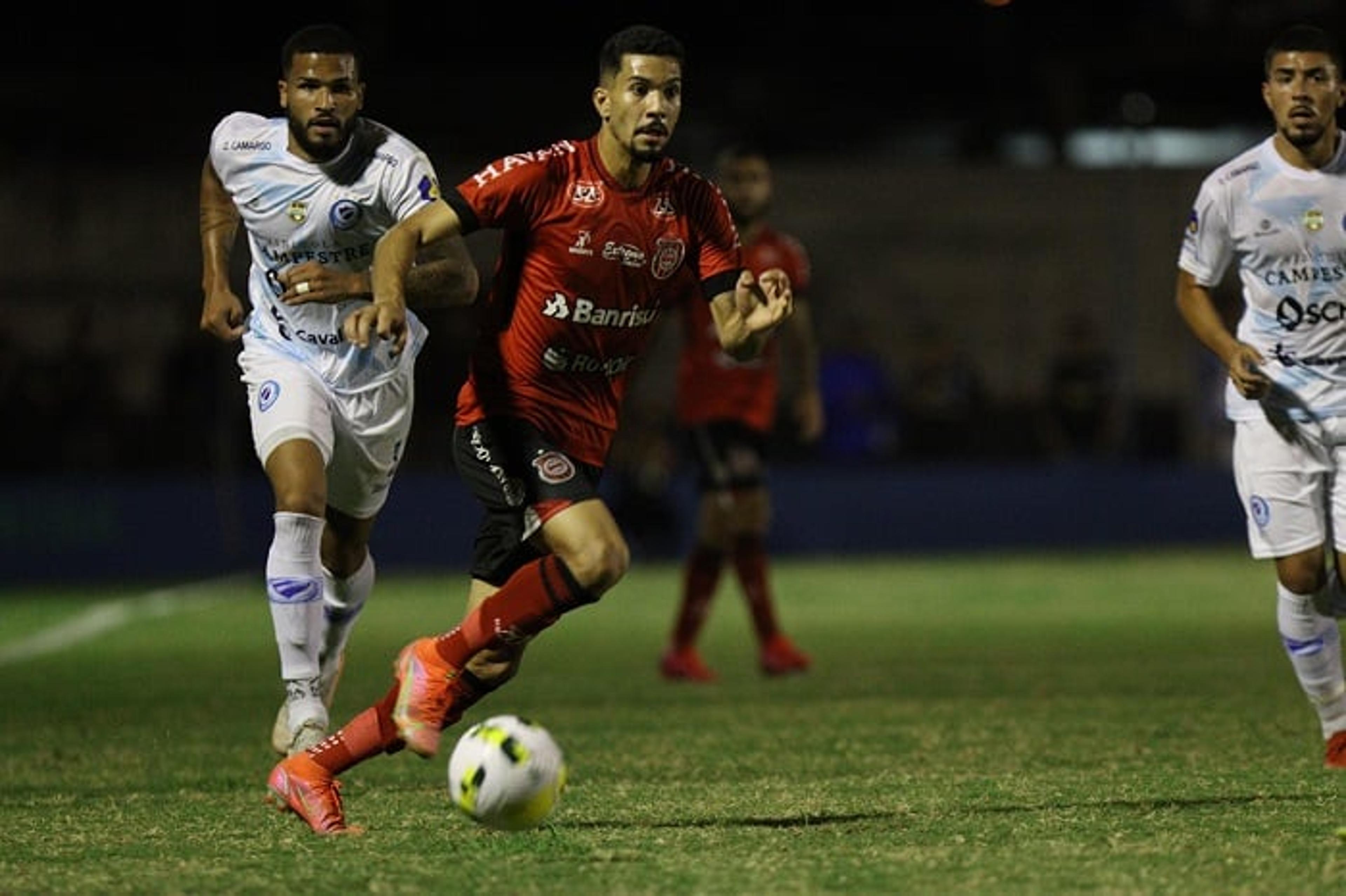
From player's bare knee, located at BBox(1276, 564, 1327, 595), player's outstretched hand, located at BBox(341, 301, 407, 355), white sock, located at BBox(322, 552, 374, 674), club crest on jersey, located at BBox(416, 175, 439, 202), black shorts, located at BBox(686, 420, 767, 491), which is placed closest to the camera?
player's outstretched hand, located at BBox(341, 301, 407, 355)

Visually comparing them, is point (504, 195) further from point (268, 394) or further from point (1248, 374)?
point (1248, 374)

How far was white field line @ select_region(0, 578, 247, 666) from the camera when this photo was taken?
47.4 feet

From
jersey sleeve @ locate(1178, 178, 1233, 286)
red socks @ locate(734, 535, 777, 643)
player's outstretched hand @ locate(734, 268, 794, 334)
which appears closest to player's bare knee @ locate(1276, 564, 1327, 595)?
jersey sleeve @ locate(1178, 178, 1233, 286)

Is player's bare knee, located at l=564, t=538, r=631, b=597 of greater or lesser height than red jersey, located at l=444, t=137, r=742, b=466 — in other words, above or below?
below

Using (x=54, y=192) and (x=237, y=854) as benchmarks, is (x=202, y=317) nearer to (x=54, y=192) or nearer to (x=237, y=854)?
(x=237, y=854)

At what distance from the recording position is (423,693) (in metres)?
6.77

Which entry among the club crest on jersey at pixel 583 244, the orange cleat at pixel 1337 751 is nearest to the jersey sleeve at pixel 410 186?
the club crest on jersey at pixel 583 244

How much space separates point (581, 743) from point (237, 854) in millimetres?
2894

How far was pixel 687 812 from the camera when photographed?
23.3 ft

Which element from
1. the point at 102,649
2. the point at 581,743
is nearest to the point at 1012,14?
the point at 102,649

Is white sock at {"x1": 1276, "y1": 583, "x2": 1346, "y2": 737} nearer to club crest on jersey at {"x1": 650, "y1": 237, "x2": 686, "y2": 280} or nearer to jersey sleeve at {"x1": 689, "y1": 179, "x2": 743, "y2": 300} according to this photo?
jersey sleeve at {"x1": 689, "y1": 179, "x2": 743, "y2": 300}

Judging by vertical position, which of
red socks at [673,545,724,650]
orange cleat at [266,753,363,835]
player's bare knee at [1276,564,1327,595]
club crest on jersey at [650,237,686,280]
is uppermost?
club crest on jersey at [650,237,686,280]

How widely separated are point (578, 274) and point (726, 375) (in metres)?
5.66

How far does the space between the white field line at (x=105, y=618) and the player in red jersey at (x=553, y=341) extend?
7.10m
